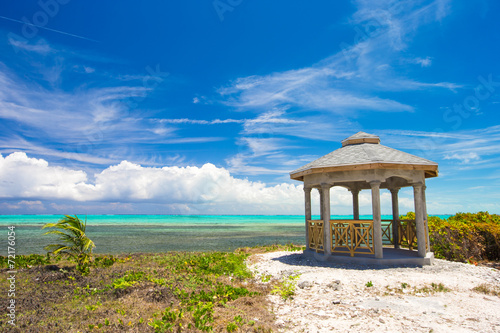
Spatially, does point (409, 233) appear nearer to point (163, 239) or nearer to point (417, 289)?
point (417, 289)

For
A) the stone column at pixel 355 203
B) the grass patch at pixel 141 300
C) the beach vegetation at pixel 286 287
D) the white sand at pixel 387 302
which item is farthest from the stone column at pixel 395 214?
the grass patch at pixel 141 300

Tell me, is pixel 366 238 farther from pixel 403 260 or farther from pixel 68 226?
pixel 68 226

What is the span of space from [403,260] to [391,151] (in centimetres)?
430

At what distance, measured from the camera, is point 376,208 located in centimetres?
1111

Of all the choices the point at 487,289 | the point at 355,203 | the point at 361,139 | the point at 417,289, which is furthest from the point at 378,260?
the point at 355,203

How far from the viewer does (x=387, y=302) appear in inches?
273

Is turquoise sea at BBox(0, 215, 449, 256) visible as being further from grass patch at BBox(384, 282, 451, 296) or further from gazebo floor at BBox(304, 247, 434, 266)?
grass patch at BBox(384, 282, 451, 296)

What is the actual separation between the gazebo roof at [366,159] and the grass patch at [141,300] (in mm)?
4885

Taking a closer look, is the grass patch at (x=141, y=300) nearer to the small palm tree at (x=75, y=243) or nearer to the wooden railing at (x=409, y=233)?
the small palm tree at (x=75, y=243)

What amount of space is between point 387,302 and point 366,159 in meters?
5.38

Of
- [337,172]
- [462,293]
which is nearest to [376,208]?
[337,172]

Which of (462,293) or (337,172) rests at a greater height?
(337,172)

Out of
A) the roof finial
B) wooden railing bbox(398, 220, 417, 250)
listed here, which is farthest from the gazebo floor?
the roof finial

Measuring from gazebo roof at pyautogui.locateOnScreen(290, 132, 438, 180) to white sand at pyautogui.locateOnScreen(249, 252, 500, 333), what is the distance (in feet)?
11.7
